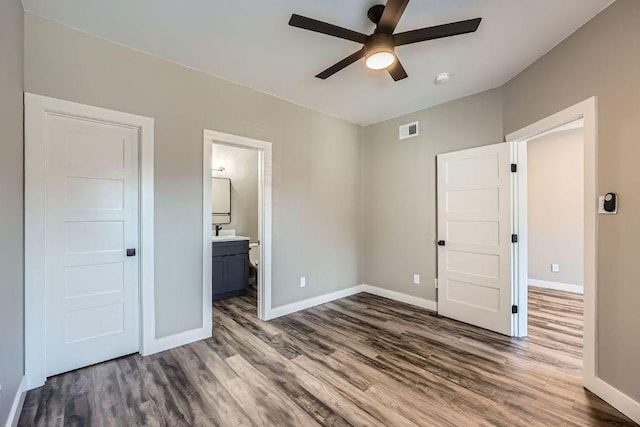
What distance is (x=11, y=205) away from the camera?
1773 mm

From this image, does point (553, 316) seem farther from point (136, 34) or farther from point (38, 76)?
point (38, 76)

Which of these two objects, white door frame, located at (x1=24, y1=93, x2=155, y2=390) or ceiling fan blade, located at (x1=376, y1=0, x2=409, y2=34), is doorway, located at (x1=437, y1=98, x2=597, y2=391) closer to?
ceiling fan blade, located at (x1=376, y1=0, x2=409, y2=34)

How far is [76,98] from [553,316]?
18.1 feet

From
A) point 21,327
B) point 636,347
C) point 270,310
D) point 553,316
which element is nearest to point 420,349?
point 636,347

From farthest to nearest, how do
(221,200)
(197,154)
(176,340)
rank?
(221,200)
(197,154)
(176,340)

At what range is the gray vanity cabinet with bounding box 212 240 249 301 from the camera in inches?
164

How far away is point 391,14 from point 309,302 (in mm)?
3336

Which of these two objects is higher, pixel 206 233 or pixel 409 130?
pixel 409 130

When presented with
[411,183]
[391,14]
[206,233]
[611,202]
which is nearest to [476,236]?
[411,183]

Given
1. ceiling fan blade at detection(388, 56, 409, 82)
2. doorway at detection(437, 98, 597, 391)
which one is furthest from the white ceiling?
doorway at detection(437, 98, 597, 391)

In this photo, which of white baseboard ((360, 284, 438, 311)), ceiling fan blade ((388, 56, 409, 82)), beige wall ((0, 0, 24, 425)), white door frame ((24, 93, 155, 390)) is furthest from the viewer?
white baseboard ((360, 284, 438, 311))

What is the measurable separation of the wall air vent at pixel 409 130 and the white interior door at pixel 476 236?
60cm

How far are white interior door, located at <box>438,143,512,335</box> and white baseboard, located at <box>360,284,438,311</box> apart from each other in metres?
0.21

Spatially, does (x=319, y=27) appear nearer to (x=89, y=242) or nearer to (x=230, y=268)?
(x=89, y=242)
